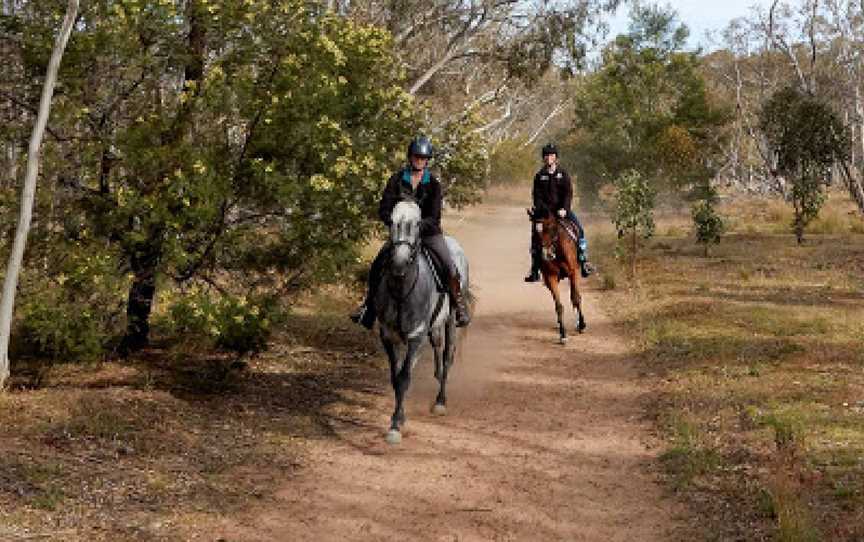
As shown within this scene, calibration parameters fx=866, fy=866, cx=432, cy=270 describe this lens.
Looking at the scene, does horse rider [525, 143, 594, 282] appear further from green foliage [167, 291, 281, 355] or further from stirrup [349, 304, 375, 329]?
green foliage [167, 291, 281, 355]

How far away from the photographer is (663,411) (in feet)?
33.0

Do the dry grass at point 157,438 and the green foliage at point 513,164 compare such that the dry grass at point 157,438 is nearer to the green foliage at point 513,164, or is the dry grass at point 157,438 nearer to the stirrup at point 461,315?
the stirrup at point 461,315

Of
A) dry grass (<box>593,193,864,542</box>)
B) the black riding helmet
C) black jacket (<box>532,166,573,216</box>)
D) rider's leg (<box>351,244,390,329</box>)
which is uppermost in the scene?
the black riding helmet

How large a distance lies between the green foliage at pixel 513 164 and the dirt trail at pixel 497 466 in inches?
2211

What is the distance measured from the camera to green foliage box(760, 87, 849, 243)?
98.1ft

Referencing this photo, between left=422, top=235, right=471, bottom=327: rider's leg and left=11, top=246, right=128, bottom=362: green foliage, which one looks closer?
left=11, top=246, right=128, bottom=362: green foliage

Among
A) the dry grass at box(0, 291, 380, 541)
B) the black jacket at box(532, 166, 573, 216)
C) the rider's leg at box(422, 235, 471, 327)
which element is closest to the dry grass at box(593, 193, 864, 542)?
the black jacket at box(532, 166, 573, 216)

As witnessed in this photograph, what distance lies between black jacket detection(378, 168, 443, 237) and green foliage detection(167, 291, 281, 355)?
1.84 meters

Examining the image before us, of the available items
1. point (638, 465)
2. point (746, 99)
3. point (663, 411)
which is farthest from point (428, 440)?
point (746, 99)

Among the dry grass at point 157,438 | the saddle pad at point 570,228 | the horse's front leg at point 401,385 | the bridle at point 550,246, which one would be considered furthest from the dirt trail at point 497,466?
the saddle pad at point 570,228

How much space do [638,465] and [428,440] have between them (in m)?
2.18

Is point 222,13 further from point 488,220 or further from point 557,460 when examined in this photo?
point 488,220

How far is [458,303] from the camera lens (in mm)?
10734

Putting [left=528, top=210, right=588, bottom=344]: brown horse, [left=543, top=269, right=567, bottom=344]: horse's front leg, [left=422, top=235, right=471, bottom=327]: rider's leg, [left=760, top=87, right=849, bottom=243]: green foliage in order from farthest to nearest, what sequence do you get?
[left=760, top=87, right=849, bottom=243]: green foliage
[left=528, top=210, right=588, bottom=344]: brown horse
[left=543, top=269, right=567, bottom=344]: horse's front leg
[left=422, top=235, right=471, bottom=327]: rider's leg
